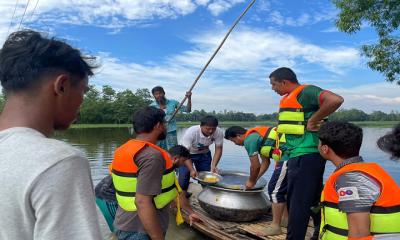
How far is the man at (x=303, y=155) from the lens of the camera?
166 inches

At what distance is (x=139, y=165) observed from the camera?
2.99 metres

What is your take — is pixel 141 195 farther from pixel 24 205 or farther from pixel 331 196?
pixel 24 205

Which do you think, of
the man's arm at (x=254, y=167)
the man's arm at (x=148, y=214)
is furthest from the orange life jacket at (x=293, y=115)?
the man's arm at (x=148, y=214)

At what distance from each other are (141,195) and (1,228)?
1.84 m

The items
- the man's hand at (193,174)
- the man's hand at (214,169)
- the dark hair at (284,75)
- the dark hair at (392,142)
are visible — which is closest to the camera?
the dark hair at (392,142)

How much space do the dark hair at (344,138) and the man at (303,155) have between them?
1.34 meters

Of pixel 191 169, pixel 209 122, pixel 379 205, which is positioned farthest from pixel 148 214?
pixel 209 122

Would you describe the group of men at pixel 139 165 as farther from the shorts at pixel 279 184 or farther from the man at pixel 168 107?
the man at pixel 168 107

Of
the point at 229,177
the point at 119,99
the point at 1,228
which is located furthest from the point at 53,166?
the point at 119,99

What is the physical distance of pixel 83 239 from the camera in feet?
3.39

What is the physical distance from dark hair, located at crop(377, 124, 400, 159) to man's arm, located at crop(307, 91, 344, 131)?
1.36 m

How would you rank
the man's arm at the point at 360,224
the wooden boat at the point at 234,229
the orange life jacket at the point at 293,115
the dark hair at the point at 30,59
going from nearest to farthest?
the dark hair at the point at 30,59
the man's arm at the point at 360,224
the orange life jacket at the point at 293,115
the wooden boat at the point at 234,229

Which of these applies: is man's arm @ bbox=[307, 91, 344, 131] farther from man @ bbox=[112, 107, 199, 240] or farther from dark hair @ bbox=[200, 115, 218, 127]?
dark hair @ bbox=[200, 115, 218, 127]

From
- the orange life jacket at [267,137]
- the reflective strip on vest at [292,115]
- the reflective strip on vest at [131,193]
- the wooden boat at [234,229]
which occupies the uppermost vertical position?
the reflective strip on vest at [292,115]
